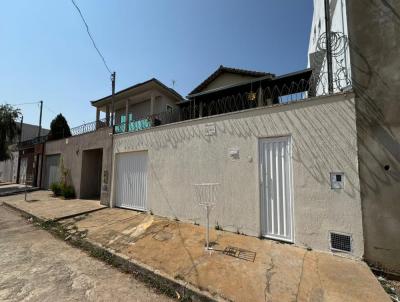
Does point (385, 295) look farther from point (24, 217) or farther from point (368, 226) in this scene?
point (24, 217)

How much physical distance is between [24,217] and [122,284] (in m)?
7.73

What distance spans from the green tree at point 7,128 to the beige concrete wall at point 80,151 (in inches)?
318

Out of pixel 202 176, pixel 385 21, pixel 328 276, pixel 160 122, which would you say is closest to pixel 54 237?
Answer: pixel 202 176

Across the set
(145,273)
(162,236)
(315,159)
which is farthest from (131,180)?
(315,159)

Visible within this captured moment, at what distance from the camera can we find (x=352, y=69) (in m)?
4.32

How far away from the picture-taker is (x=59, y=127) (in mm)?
17656

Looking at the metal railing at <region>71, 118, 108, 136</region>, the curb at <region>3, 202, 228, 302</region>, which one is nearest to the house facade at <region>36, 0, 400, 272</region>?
the curb at <region>3, 202, 228, 302</region>

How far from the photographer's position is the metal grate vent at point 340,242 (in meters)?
4.10

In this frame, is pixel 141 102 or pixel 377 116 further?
pixel 141 102

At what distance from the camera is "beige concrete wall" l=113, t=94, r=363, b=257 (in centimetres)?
429

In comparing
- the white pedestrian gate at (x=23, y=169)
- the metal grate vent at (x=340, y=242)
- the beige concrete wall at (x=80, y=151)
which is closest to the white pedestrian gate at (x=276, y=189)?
the metal grate vent at (x=340, y=242)

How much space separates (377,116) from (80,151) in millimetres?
13252

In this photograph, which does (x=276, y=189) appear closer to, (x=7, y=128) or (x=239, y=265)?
(x=239, y=265)

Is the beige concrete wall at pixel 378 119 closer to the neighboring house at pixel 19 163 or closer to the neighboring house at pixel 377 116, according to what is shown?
the neighboring house at pixel 377 116
